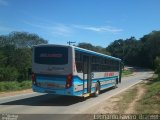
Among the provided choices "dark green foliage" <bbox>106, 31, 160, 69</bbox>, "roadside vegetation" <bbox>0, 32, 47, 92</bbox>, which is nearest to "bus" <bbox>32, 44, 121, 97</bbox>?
"roadside vegetation" <bbox>0, 32, 47, 92</bbox>

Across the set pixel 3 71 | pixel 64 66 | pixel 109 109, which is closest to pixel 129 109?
pixel 109 109

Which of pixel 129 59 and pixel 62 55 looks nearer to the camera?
pixel 62 55

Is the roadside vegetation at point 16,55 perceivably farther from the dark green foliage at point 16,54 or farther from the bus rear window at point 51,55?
the bus rear window at point 51,55

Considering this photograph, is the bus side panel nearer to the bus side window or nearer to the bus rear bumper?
the bus rear bumper

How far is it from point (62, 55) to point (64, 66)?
0.60 metres

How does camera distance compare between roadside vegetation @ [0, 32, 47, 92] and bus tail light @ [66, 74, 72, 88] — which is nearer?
bus tail light @ [66, 74, 72, 88]

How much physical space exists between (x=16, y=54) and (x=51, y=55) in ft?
237

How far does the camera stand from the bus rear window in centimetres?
1755

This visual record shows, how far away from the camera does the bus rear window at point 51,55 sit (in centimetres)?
1755

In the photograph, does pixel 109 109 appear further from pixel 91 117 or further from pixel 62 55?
pixel 62 55

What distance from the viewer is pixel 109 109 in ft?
51.9

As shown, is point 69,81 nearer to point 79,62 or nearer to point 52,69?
point 52,69

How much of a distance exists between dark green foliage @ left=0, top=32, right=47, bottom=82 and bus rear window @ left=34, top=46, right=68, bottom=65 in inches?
2229

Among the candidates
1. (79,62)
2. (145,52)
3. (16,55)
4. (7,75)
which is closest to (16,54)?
(16,55)
